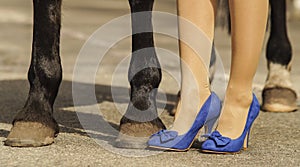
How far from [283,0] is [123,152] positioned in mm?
1792

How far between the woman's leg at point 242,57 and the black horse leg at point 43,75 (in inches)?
26.6

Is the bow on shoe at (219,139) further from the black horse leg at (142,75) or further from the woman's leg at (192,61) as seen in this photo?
the black horse leg at (142,75)

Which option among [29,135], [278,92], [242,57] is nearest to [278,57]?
[278,92]

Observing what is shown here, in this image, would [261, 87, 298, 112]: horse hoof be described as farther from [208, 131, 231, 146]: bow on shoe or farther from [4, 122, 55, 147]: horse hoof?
[4, 122, 55, 147]: horse hoof

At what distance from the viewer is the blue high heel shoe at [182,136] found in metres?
3.19

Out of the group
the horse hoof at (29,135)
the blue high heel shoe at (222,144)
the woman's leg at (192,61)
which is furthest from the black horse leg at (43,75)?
the blue high heel shoe at (222,144)

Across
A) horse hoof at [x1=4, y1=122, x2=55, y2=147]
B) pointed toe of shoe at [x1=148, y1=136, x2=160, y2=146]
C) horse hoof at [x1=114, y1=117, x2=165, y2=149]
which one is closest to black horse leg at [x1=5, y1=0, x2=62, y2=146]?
horse hoof at [x1=4, y1=122, x2=55, y2=147]

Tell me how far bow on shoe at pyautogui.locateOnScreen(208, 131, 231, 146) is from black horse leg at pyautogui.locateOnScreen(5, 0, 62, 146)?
0.62 meters

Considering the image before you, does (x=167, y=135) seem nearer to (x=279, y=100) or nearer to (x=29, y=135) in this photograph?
(x=29, y=135)

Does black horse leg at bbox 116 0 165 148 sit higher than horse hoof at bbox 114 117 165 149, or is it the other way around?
black horse leg at bbox 116 0 165 148

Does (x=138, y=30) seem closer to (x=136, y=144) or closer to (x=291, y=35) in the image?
(x=136, y=144)

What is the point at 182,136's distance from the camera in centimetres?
321

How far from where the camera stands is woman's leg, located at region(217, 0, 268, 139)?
10.3ft

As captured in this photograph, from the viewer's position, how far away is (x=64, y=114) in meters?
4.04
